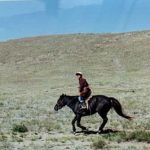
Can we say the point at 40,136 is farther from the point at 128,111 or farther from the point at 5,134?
the point at 128,111

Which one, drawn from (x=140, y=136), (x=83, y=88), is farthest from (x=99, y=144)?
(x=83, y=88)

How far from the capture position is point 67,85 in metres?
65.8

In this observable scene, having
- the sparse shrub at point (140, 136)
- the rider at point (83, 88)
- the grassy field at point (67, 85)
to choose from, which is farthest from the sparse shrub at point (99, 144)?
the rider at point (83, 88)

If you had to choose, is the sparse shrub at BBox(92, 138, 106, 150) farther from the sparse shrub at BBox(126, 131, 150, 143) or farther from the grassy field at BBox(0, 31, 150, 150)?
the sparse shrub at BBox(126, 131, 150, 143)

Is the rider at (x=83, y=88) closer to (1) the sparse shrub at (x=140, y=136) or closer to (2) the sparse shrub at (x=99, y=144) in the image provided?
(1) the sparse shrub at (x=140, y=136)

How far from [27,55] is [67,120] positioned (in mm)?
79158

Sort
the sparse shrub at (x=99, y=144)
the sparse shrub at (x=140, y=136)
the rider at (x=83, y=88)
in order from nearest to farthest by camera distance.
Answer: the sparse shrub at (x=99, y=144)
the sparse shrub at (x=140, y=136)
the rider at (x=83, y=88)

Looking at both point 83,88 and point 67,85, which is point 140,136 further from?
point 67,85

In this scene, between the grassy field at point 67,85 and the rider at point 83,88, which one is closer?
the grassy field at point 67,85

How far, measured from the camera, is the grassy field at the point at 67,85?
20.9 meters

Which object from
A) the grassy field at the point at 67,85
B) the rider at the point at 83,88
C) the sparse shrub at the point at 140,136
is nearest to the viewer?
the sparse shrub at the point at 140,136

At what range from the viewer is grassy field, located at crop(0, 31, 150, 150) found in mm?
20875

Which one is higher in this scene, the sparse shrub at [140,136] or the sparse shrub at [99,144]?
the sparse shrub at [140,136]

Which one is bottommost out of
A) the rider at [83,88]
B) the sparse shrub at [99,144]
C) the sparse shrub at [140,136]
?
the sparse shrub at [99,144]
